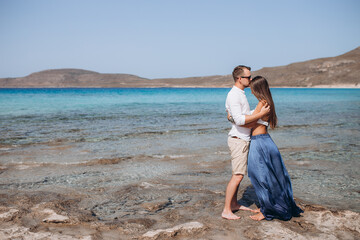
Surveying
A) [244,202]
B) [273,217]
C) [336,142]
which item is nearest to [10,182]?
[244,202]

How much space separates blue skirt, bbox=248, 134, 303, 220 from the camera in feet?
13.9

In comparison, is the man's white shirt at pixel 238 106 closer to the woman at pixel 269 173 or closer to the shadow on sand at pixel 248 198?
the woman at pixel 269 173

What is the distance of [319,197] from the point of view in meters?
5.25

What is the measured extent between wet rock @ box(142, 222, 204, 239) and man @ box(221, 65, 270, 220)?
1.74ft

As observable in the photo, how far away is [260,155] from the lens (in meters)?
4.24

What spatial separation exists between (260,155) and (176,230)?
1570 mm

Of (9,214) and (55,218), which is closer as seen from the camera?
(55,218)

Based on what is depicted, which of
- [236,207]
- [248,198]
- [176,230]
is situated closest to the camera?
[176,230]

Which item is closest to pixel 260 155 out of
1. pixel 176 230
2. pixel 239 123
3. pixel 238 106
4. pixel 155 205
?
pixel 239 123

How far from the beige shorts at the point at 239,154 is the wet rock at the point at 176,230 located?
3.17ft

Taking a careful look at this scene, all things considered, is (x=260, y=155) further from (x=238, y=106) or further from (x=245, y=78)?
(x=245, y=78)

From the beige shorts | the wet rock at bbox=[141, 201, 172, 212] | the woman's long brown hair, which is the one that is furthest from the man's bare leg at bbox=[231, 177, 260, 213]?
the woman's long brown hair

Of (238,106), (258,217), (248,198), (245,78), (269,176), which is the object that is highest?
(245,78)

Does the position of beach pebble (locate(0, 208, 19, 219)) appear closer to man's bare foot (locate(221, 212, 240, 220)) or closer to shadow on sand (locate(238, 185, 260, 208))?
man's bare foot (locate(221, 212, 240, 220))
